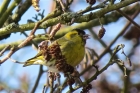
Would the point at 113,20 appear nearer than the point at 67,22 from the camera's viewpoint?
No

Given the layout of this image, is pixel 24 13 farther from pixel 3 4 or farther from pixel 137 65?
pixel 137 65

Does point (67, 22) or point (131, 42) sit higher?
Result: point (131, 42)

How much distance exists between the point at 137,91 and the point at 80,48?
768 millimetres

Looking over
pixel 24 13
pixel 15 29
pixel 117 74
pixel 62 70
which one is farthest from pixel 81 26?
pixel 62 70

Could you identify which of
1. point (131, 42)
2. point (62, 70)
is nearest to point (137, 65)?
point (131, 42)

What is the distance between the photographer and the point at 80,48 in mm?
2764

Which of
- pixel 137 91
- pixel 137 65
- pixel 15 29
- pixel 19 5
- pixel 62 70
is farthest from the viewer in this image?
pixel 137 65

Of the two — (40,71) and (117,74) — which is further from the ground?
(117,74)

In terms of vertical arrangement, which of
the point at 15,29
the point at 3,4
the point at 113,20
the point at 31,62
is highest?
the point at 113,20

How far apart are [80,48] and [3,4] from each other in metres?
0.63

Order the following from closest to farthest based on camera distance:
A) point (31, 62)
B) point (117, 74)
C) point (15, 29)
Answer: point (15, 29), point (31, 62), point (117, 74)

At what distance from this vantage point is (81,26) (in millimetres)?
3270

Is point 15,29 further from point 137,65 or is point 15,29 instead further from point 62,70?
point 137,65

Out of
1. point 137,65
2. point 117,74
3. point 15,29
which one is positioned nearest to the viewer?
point 15,29
